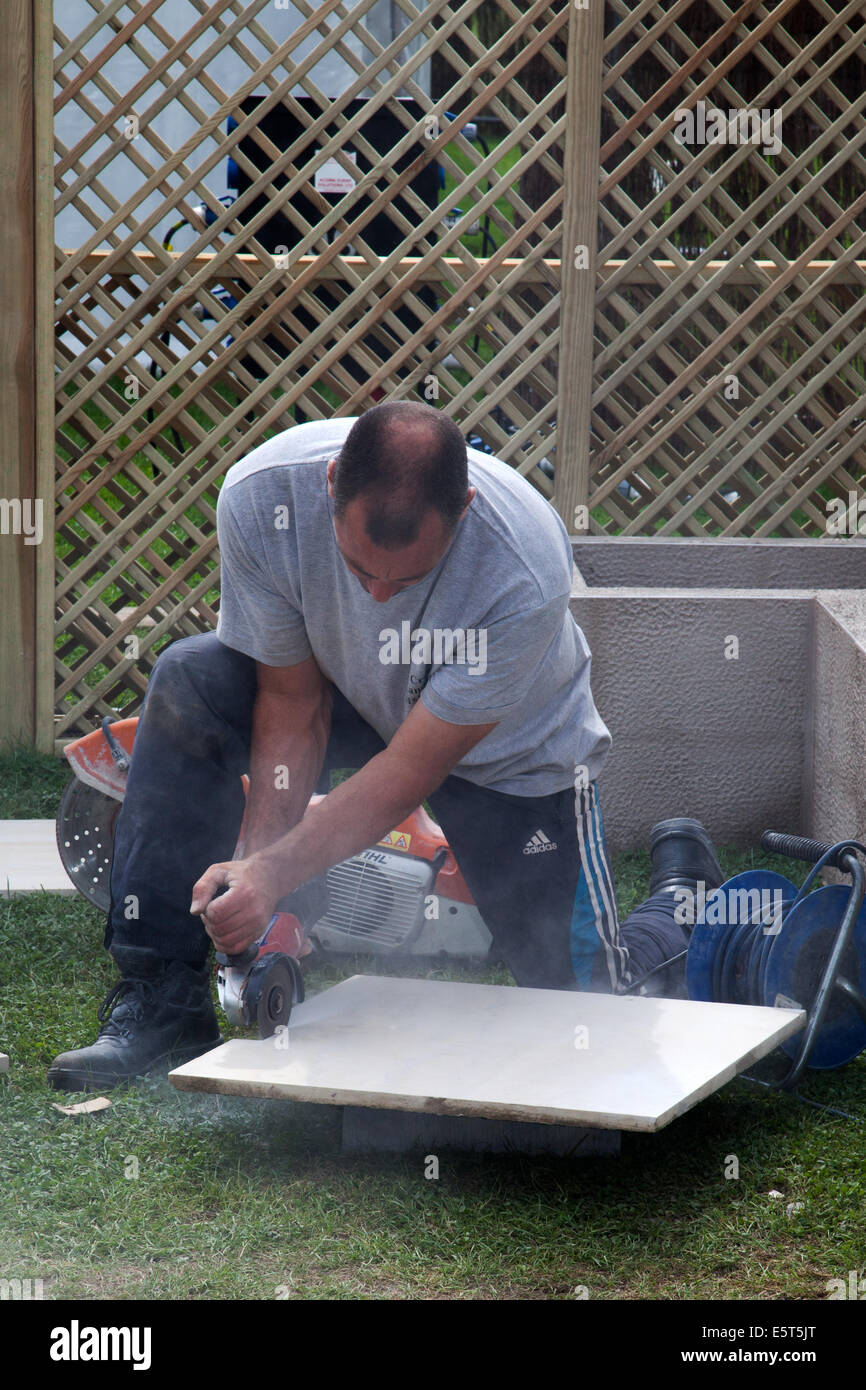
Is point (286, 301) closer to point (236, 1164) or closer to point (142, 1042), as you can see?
point (142, 1042)

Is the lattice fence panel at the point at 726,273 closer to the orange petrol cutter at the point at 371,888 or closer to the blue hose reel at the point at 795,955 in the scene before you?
the orange petrol cutter at the point at 371,888

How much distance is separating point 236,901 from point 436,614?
1.65 ft

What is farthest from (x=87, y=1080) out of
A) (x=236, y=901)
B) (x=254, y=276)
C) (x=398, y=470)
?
(x=254, y=276)

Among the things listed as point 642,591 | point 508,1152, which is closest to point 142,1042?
point 508,1152

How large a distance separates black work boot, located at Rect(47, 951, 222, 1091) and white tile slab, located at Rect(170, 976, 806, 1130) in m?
0.20

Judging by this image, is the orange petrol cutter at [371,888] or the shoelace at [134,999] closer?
the shoelace at [134,999]

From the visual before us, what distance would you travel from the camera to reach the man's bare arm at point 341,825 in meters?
1.82

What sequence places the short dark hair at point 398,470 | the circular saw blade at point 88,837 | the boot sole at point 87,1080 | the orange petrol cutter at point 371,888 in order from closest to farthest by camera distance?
1. the short dark hair at point 398,470
2. the boot sole at point 87,1080
3. the orange petrol cutter at point 371,888
4. the circular saw blade at point 88,837

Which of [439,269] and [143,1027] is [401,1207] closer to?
[143,1027]

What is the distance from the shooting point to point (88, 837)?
109 inches

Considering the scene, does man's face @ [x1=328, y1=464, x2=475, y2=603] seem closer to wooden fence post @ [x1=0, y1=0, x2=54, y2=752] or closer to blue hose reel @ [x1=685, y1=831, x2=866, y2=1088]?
blue hose reel @ [x1=685, y1=831, x2=866, y2=1088]

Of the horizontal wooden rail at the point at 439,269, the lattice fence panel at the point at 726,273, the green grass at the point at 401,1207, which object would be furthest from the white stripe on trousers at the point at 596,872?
the horizontal wooden rail at the point at 439,269

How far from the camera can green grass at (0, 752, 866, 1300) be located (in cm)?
164

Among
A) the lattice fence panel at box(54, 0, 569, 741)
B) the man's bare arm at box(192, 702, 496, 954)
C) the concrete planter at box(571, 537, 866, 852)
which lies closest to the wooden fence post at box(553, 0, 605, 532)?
the lattice fence panel at box(54, 0, 569, 741)
